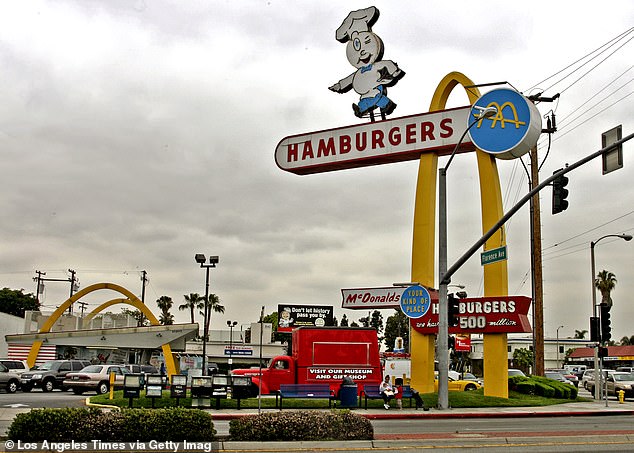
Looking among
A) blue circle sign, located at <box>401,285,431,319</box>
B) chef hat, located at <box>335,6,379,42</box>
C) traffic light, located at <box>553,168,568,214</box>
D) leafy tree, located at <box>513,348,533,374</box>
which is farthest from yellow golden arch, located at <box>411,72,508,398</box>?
leafy tree, located at <box>513,348,533,374</box>

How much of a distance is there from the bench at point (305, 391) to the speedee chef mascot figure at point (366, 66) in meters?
12.7

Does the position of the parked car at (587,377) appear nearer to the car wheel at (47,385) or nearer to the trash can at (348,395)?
the trash can at (348,395)

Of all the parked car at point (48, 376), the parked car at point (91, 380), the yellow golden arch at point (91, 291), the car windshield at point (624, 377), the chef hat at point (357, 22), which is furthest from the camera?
the yellow golden arch at point (91, 291)

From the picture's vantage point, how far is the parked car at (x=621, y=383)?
3875cm

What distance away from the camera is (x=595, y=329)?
33.5 m

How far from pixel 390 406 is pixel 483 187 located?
31.7ft

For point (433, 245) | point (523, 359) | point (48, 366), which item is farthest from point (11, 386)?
point (523, 359)

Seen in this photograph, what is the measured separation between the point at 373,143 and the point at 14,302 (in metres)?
98.8

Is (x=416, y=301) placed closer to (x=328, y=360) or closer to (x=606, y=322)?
(x=328, y=360)

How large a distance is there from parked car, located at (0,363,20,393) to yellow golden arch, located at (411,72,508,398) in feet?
69.3

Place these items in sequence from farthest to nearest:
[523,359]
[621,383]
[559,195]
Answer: [523,359]
[621,383]
[559,195]

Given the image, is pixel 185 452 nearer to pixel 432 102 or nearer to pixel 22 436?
pixel 22 436
